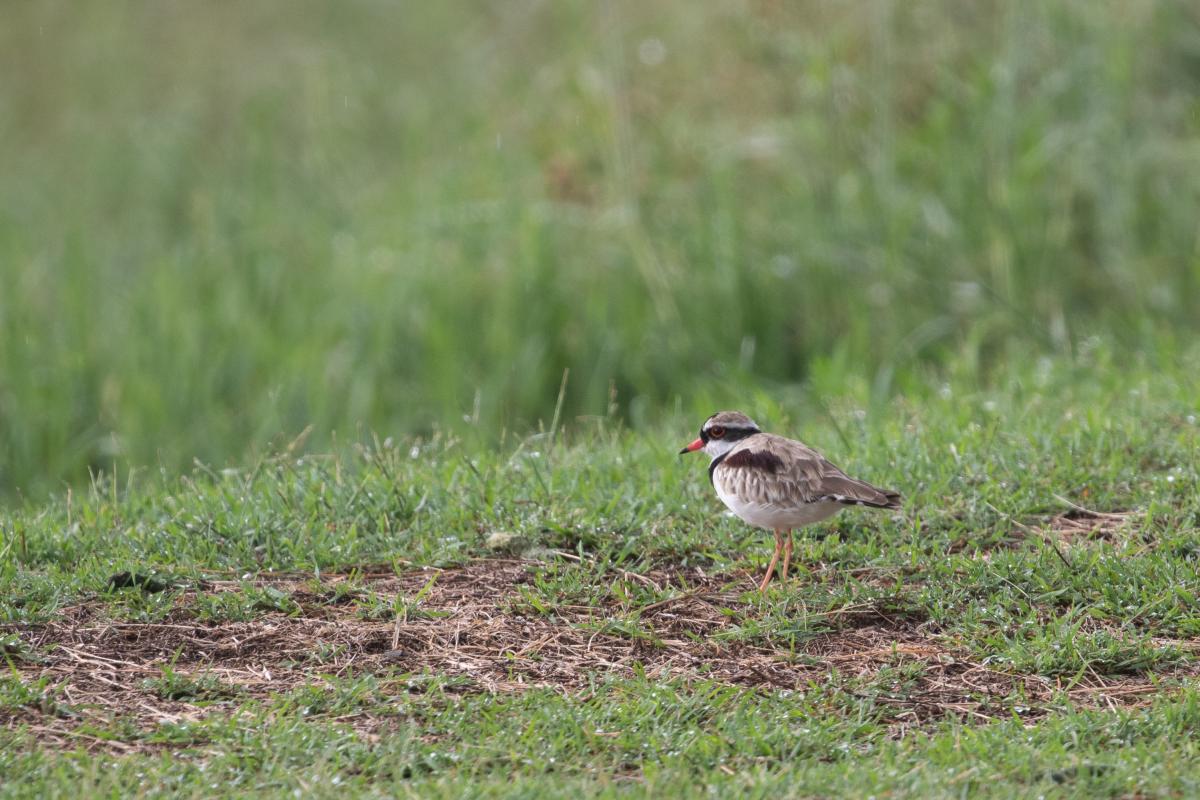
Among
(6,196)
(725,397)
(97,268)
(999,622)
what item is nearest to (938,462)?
(999,622)

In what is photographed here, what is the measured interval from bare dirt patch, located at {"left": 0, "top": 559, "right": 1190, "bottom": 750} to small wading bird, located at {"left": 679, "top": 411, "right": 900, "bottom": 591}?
1.07 ft

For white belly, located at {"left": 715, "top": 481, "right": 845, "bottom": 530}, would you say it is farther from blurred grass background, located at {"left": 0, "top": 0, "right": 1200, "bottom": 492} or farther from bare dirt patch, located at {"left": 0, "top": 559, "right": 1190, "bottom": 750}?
blurred grass background, located at {"left": 0, "top": 0, "right": 1200, "bottom": 492}

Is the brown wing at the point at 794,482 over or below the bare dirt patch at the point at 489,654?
over

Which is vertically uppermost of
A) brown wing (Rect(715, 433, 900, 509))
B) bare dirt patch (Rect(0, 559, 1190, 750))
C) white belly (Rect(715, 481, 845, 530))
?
brown wing (Rect(715, 433, 900, 509))

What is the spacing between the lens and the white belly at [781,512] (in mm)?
5062

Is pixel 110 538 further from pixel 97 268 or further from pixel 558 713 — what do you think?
pixel 97 268

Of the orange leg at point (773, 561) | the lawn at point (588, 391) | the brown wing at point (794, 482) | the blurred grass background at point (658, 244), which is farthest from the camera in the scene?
the blurred grass background at point (658, 244)

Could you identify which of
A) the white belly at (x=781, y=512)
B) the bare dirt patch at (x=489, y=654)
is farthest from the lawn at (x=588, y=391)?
the white belly at (x=781, y=512)

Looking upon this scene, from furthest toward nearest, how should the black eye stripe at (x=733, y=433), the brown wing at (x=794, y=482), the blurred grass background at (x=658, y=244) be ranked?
the blurred grass background at (x=658, y=244) < the black eye stripe at (x=733, y=433) < the brown wing at (x=794, y=482)

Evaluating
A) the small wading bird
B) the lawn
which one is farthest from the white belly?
the lawn

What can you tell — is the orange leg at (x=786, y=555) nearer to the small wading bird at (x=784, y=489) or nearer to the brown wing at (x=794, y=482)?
the small wading bird at (x=784, y=489)

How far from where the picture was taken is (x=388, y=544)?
5.68 metres

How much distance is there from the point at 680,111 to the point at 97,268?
455 centimetres

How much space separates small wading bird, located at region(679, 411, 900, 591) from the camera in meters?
5.04
